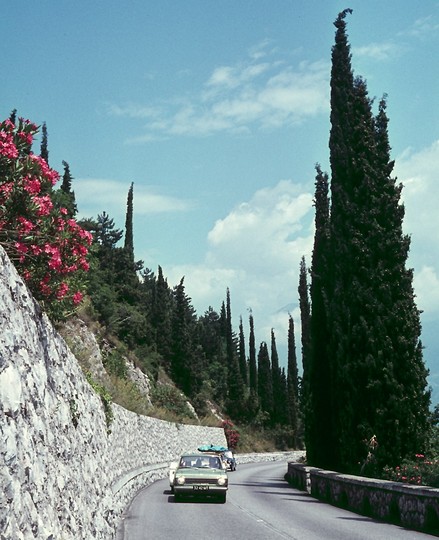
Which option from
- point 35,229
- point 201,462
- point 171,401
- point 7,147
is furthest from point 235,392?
point 7,147

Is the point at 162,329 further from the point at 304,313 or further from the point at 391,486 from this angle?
the point at 391,486

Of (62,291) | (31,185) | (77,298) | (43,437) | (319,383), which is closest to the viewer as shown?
(43,437)

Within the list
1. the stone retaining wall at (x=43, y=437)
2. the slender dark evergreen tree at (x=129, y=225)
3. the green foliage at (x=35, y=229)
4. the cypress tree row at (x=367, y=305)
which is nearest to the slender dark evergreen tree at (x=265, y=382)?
the slender dark evergreen tree at (x=129, y=225)

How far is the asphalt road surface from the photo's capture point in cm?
1363

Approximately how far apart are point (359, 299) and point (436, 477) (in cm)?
880

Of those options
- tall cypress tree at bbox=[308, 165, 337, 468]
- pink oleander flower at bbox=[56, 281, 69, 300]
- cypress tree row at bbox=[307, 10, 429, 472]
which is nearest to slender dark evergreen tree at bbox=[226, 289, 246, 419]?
tall cypress tree at bbox=[308, 165, 337, 468]

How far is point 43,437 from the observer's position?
804 centimetres

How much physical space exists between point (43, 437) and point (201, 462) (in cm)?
1594

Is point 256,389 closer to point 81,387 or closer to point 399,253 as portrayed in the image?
point 399,253

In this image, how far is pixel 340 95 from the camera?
105 feet

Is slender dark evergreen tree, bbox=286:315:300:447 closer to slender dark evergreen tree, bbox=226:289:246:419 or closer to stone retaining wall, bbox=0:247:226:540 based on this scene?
slender dark evergreen tree, bbox=226:289:246:419

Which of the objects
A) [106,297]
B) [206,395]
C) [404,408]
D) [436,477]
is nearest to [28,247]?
[436,477]

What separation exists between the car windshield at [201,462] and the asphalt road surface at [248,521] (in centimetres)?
118

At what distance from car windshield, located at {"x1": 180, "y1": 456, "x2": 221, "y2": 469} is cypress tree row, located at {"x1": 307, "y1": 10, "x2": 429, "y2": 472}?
17.9 feet
